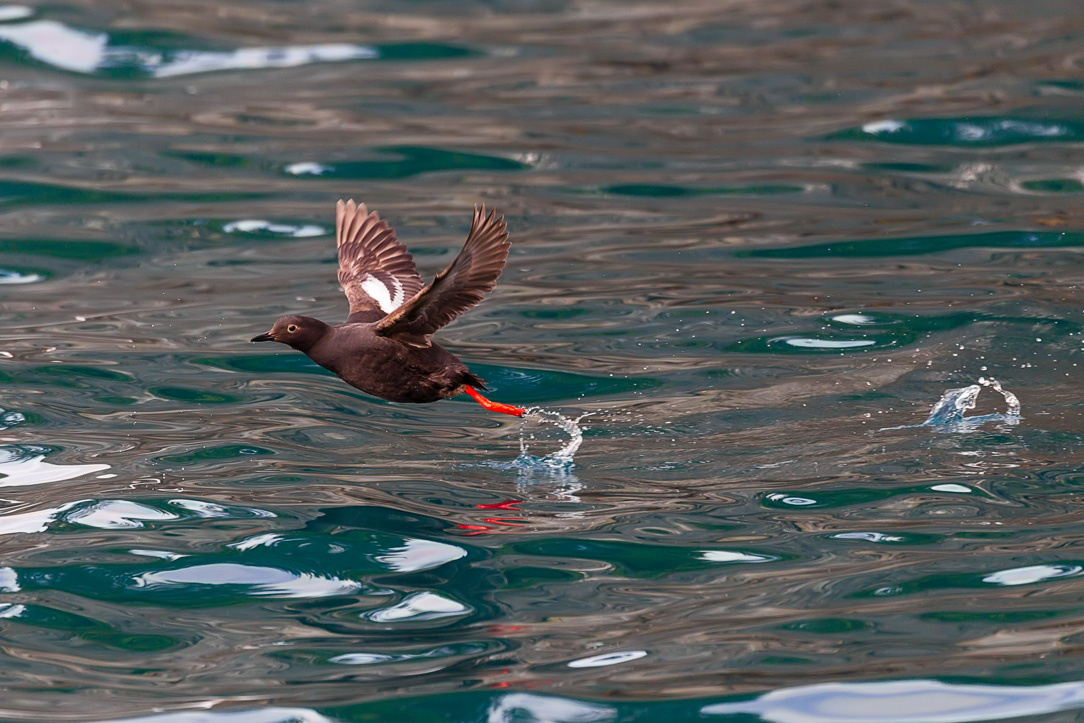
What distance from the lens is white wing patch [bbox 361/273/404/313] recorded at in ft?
23.0

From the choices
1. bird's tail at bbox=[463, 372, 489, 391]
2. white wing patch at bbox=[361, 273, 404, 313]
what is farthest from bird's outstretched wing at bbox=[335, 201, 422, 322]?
bird's tail at bbox=[463, 372, 489, 391]

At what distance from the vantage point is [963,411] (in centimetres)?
701

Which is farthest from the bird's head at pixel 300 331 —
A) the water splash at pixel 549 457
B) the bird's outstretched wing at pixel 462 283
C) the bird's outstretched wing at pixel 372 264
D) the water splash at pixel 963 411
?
the water splash at pixel 963 411

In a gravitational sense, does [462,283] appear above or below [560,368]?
above

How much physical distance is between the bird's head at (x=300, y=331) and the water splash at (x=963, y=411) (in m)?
2.72

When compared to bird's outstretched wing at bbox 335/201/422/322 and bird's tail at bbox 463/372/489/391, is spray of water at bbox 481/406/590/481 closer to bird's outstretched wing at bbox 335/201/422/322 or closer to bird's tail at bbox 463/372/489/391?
bird's tail at bbox 463/372/489/391

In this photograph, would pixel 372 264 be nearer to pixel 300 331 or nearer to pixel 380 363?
pixel 300 331

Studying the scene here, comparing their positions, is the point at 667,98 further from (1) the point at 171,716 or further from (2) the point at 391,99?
(1) the point at 171,716

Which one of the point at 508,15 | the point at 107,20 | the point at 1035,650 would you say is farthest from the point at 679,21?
the point at 1035,650

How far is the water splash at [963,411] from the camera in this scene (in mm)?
6844

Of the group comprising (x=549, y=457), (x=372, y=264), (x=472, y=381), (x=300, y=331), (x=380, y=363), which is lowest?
(x=549, y=457)

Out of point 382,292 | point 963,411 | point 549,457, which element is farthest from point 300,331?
point 963,411

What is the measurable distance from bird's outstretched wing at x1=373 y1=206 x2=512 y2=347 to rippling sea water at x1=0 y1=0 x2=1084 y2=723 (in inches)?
32.9

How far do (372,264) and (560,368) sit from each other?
128cm
